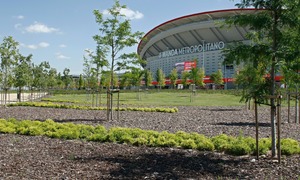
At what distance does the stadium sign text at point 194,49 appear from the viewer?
93.0m

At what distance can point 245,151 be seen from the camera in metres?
7.09

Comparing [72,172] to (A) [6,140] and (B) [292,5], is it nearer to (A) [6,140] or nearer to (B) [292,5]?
(A) [6,140]

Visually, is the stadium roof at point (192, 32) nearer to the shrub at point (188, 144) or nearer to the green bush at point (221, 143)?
the green bush at point (221, 143)

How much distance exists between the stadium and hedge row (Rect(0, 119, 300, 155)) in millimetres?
70142

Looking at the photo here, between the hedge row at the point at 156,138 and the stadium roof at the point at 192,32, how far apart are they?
70.1 m

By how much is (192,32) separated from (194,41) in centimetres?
585

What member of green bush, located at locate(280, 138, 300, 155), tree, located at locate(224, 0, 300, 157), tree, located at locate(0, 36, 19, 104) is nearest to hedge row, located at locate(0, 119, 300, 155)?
green bush, located at locate(280, 138, 300, 155)

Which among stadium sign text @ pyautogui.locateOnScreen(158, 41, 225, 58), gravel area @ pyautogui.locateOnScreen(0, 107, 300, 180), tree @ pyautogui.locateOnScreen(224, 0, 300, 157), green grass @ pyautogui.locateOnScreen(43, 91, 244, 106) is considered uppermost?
stadium sign text @ pyautogui.locateOnScreen(158, 41, 225, 58)

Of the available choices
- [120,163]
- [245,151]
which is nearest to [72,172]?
[120,163]

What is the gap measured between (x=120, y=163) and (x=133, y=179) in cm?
111

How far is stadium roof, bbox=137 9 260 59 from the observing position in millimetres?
84938

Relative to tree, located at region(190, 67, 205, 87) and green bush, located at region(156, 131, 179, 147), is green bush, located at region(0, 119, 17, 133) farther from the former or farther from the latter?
tree, located at region(190, 67, 205, 87)

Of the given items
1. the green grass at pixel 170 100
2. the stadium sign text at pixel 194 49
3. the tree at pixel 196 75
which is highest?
the stadium sign text at pixel 194 49

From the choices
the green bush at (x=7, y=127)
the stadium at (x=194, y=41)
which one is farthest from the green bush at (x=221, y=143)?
the stadium at (x=194, y=41)
